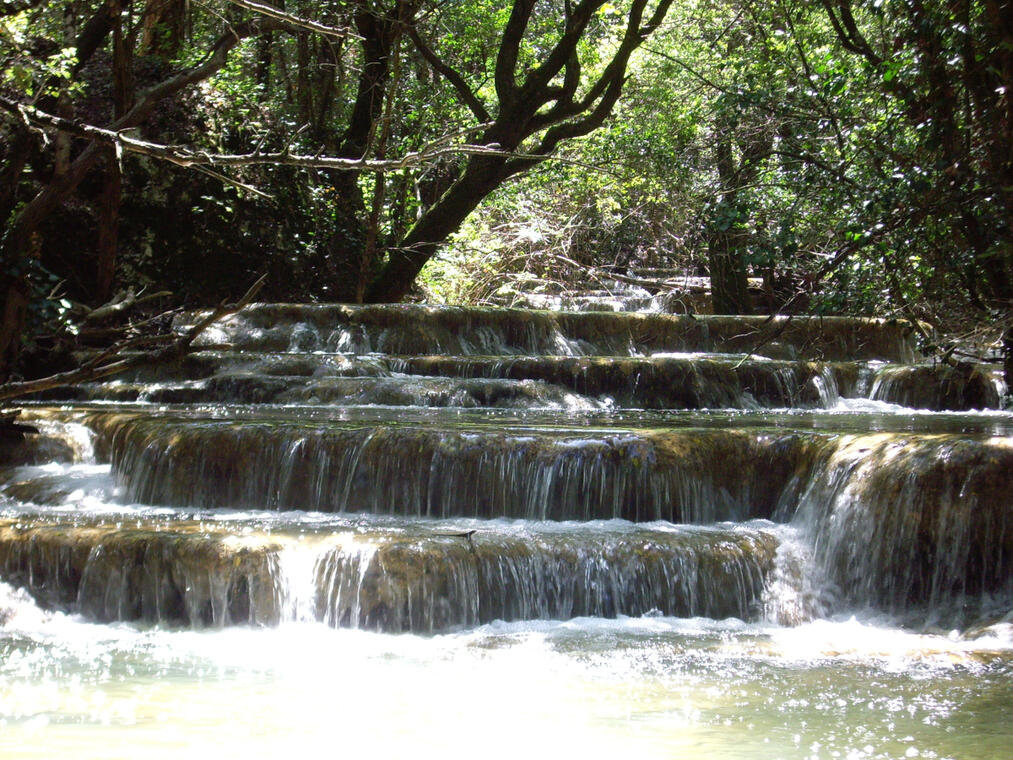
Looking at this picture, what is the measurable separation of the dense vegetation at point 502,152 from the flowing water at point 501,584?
5.22 feet

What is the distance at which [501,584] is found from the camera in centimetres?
586

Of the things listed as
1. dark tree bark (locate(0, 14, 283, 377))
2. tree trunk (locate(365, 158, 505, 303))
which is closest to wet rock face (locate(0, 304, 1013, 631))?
dark tree bark (locate(0, 14, 283, 377))

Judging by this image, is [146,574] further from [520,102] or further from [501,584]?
[520,102]

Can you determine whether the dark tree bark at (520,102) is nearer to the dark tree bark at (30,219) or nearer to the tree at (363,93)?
the tree at (363,93)

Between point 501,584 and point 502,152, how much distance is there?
2.42m

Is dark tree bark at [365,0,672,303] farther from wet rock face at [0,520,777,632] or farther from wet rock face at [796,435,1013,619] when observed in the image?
wet rock face at [0,520,777,632]

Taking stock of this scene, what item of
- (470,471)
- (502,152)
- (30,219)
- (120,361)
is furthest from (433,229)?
(502,152)

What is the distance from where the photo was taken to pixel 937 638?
5.70 metres

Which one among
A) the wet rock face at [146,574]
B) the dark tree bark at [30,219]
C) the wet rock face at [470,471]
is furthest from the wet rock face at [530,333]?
the wet rock face at [146,574]

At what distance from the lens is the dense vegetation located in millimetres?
7602

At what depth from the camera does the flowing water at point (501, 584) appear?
4004mm

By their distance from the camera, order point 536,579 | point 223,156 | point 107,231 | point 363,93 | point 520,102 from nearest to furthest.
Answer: point 223,156
point 536,579
point 107,231
point 520,102
point 363,93

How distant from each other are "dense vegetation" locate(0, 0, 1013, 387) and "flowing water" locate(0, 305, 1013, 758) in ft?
5.22

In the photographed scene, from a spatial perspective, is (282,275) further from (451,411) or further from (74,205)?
(451,411)
